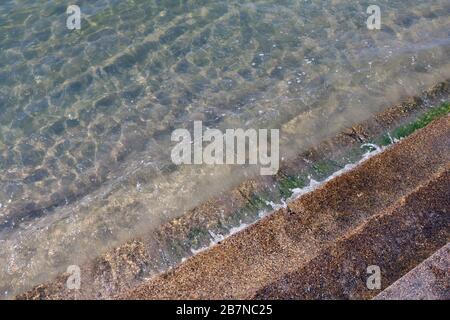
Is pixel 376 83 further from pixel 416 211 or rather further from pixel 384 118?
pixel 416 211

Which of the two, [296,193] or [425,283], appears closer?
[425,283]

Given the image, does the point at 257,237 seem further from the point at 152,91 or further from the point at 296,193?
the point at 152,91

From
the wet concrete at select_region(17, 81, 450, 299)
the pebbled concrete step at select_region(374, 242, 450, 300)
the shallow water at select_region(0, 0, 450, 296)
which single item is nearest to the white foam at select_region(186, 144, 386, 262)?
the wet concrete at select_region(17, 81, 450, 299)

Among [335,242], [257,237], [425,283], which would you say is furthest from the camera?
[257,237]

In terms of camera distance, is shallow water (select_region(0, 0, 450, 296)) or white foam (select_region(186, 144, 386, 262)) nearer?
white foam (select_region(186, 144, 386, 262))

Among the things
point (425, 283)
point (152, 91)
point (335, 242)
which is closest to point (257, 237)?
point (335, 242)

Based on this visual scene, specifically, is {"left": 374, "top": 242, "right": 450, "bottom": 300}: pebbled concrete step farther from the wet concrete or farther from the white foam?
the white foam

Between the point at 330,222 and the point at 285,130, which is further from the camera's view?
the point at 285,130
